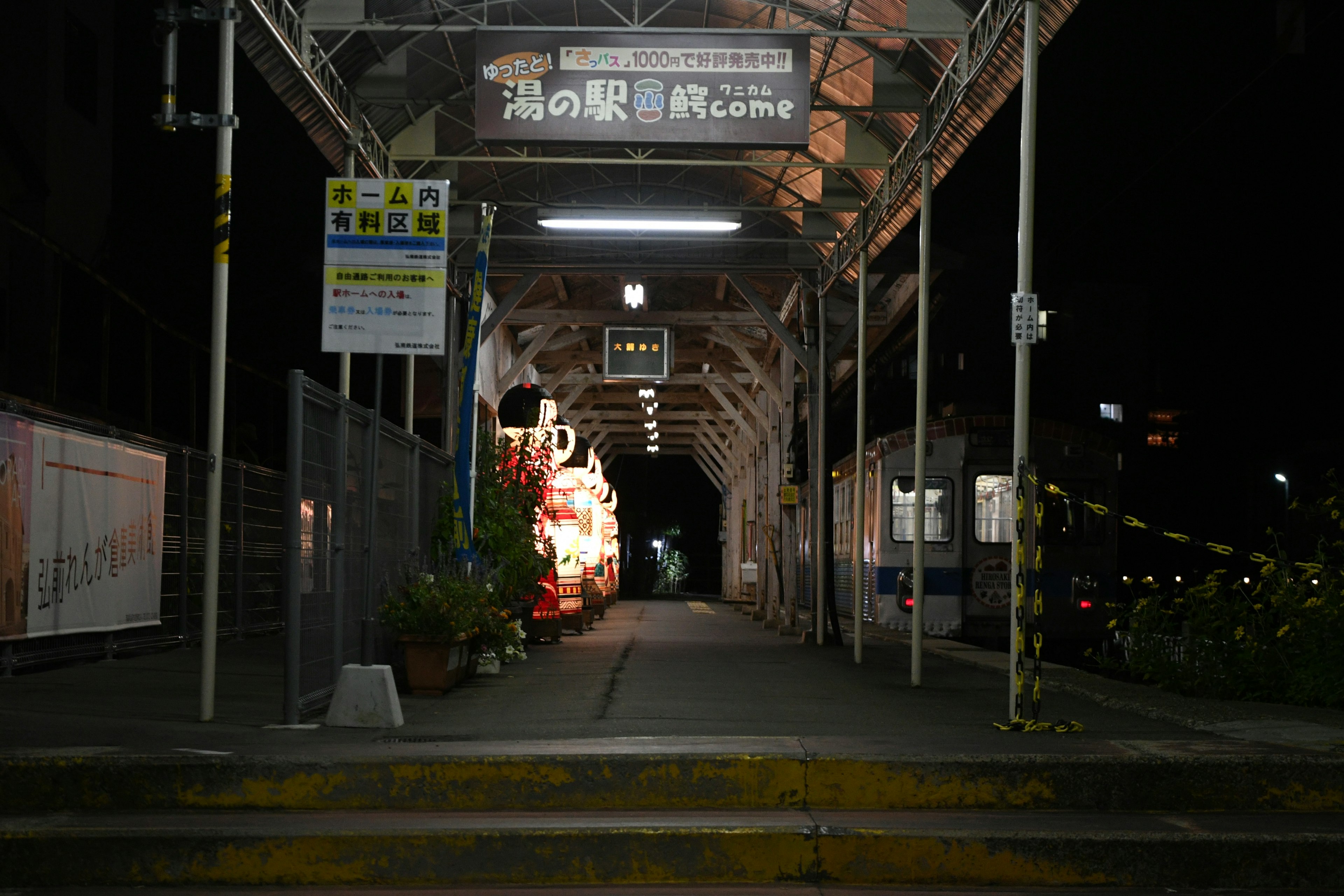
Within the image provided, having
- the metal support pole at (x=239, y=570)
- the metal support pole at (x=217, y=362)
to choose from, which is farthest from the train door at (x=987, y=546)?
the metal support pole at (x=217, y=362)

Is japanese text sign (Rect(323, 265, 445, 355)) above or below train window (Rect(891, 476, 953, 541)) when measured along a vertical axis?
above

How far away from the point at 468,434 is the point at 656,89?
3464 millimetres

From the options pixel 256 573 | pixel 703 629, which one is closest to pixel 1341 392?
pixel 703 629

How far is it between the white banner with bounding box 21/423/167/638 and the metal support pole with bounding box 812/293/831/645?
7.61 m

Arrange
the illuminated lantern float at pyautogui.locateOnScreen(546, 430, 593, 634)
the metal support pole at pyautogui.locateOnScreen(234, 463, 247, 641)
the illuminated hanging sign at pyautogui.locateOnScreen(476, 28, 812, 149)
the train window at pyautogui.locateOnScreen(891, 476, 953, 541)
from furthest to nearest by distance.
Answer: the illuminated lantern float at pyautogui.locateOnScreen(546, 430, 593, 634) → the train window at pyautogui.locateOnScreen(891, 476, 953, 541) → the metal support pole at pyautogui.locateOnScreen(234, 463, 247, 641) → the illuminated hanging sign at pyautogui.locateOnScreen(476, 28, 812, 149)

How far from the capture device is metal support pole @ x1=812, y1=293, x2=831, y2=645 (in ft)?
55.9

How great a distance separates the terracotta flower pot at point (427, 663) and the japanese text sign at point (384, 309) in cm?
246

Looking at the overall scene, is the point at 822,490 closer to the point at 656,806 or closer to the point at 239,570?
the point at 239,570

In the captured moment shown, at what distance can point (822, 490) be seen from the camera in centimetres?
1752

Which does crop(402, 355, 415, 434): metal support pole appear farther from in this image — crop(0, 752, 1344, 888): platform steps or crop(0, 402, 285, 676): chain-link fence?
crop(0, 752, 1344, 888): platform steps

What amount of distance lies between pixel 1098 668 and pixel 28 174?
525 inches

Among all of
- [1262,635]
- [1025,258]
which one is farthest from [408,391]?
[1262,635]

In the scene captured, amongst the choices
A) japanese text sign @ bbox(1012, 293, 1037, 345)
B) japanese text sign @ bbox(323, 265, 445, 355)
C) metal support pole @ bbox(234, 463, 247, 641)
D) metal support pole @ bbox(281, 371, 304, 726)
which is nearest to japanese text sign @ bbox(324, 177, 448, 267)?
japanese text sign @ bbox(323, 265, 445, 355)

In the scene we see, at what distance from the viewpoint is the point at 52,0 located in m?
15.6
